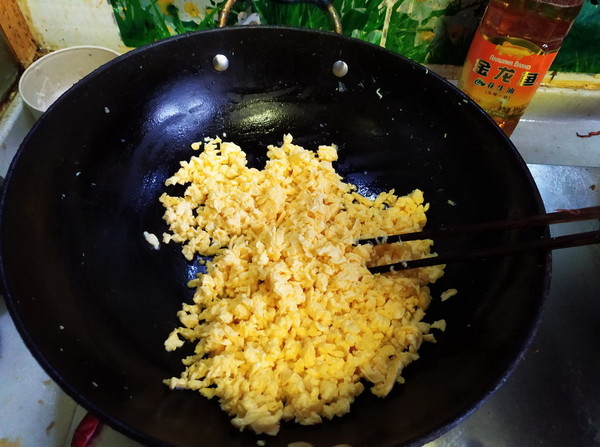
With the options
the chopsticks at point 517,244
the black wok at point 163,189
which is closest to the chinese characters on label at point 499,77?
the black wok at point 163,189

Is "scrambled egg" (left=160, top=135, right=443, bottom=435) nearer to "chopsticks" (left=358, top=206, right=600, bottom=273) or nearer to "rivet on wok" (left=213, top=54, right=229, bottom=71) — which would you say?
"chopsticks" (left=358, top=206, right=600, bottom=273)

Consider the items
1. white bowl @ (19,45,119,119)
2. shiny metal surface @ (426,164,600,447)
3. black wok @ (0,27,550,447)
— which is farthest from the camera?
white bowl @ (19,45,119,119)

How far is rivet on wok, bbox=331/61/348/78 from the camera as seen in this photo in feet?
3.67

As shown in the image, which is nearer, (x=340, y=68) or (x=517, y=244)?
(x=517, y=244)

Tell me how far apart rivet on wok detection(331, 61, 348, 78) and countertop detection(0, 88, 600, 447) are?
24.7 inches

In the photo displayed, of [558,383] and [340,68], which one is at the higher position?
[340,68]

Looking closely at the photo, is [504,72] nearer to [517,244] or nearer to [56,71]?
[517,244]

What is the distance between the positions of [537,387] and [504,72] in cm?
72

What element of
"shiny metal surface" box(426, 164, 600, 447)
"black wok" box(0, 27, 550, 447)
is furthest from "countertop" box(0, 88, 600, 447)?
"black wok" box(0, 27, 550, 447)

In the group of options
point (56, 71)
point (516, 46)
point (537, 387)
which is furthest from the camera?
point (56, 71)

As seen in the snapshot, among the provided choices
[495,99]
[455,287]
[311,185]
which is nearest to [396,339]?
[455,287]

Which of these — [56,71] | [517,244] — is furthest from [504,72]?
[56,71]

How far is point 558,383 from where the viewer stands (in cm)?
98

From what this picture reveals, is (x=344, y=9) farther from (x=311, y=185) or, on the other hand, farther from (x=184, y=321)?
(x=184, y=321)
